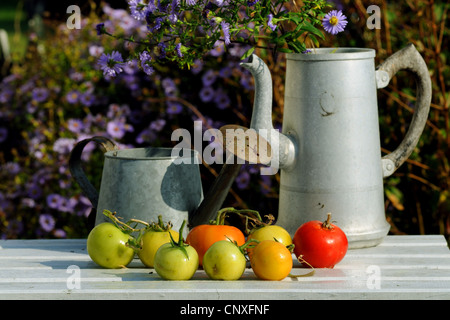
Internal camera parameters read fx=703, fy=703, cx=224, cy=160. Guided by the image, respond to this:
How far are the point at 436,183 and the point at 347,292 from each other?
4.13ft

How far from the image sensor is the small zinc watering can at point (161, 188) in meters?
1.35

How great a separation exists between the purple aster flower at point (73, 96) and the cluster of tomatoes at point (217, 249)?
1384 mm

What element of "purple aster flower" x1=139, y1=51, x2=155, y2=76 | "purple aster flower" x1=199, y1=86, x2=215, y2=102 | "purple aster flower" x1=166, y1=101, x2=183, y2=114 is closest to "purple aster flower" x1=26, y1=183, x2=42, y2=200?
"purple aster flower" x1=166, y1=101, x2=183, y2=114

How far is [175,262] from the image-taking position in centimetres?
115

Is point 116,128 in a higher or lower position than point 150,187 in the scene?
higher

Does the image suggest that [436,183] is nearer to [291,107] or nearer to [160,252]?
[291,107]

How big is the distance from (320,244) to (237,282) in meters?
0.17

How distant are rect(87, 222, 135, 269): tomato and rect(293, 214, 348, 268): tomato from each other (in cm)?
30

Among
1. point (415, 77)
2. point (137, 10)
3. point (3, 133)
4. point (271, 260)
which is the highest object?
point (137, 10)

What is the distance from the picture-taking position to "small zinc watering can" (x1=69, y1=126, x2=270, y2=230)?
1.35 meters

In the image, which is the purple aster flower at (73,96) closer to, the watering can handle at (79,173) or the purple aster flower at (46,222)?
the purple aster flower at (46,222)

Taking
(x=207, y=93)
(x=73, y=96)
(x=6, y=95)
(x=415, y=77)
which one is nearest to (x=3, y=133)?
(x=6, y=95)

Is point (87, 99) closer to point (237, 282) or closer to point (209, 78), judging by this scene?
point (209, 78)

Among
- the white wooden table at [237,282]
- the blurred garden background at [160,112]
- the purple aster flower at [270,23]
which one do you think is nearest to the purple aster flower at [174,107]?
the blurred garden background at [160,112]
